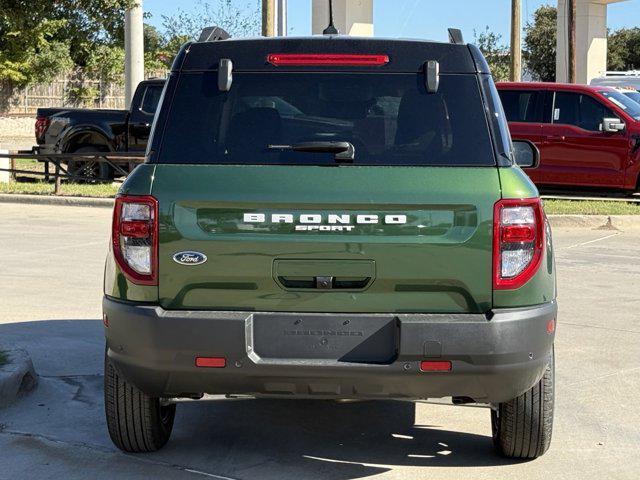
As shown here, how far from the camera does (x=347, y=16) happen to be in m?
34.5

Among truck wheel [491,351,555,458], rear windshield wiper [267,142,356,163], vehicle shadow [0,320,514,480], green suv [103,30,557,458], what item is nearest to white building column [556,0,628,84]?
vehicle shadow [0,320,514,480]

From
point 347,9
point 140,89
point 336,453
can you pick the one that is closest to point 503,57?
point 347,9

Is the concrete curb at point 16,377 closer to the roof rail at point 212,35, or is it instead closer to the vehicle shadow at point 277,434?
the vehicle shadow at point 277,434

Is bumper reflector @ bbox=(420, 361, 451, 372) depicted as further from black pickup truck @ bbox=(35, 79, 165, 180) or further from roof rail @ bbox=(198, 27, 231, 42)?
black pickup truck @ bbox=(35, 79, 165, 180)

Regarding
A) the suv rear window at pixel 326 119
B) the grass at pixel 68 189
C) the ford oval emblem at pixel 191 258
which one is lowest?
the grass at pixel 68 189

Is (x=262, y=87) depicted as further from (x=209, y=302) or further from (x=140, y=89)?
(x=140, y=89)

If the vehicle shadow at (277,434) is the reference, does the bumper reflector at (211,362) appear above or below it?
above

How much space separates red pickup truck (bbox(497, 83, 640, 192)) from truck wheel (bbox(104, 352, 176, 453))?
13631mm

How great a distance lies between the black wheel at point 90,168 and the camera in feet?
68.4

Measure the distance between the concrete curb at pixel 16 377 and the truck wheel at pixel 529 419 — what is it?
9.08 feet

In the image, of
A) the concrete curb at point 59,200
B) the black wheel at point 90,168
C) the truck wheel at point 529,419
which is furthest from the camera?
the black wheel at point 90,168

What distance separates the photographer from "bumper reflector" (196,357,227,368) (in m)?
4.70

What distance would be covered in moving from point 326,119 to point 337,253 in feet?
2.09

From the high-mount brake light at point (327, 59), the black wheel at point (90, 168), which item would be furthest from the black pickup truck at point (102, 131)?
the high-mount brake light at point (327, 59)
